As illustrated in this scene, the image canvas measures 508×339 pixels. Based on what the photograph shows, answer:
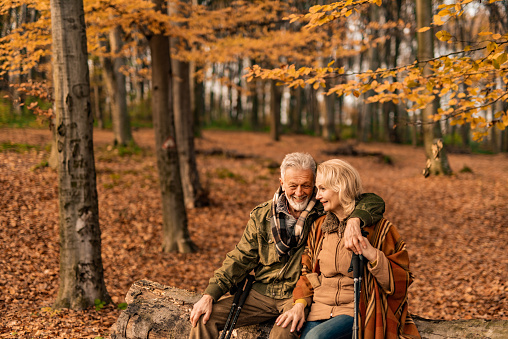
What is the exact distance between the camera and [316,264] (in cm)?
283

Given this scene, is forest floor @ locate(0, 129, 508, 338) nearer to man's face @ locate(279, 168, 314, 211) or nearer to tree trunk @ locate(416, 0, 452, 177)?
tree trunk @ locate(416, 0, 452, 177)

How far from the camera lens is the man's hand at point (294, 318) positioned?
270cm

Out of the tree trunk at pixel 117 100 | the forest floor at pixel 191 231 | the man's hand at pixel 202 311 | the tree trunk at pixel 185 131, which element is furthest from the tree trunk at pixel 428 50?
the tree trunk at pixel 117 100

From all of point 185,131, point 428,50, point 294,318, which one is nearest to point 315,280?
point 294,318

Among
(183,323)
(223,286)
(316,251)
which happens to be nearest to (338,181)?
(316,251)

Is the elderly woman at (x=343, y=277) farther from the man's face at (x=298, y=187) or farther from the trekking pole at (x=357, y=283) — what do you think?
the man's face at (x=298, y=187)

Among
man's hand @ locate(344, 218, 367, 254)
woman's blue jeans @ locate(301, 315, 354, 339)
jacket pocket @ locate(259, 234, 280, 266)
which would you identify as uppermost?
man's hand @ locate(344, 218, 367, 254)

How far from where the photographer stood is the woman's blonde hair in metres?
2.70

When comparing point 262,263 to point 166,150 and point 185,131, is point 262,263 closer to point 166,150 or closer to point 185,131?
point 166,150

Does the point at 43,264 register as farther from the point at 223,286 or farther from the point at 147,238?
the point at 223,286

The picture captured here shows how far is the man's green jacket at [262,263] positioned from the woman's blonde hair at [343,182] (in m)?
0.29

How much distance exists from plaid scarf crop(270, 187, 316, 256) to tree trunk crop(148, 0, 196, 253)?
4.78m

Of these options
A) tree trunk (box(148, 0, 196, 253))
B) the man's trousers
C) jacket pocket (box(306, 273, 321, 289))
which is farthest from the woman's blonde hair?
tree trunk (box(148, 0, 196, 253))

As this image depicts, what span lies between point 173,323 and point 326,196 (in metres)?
1.67
